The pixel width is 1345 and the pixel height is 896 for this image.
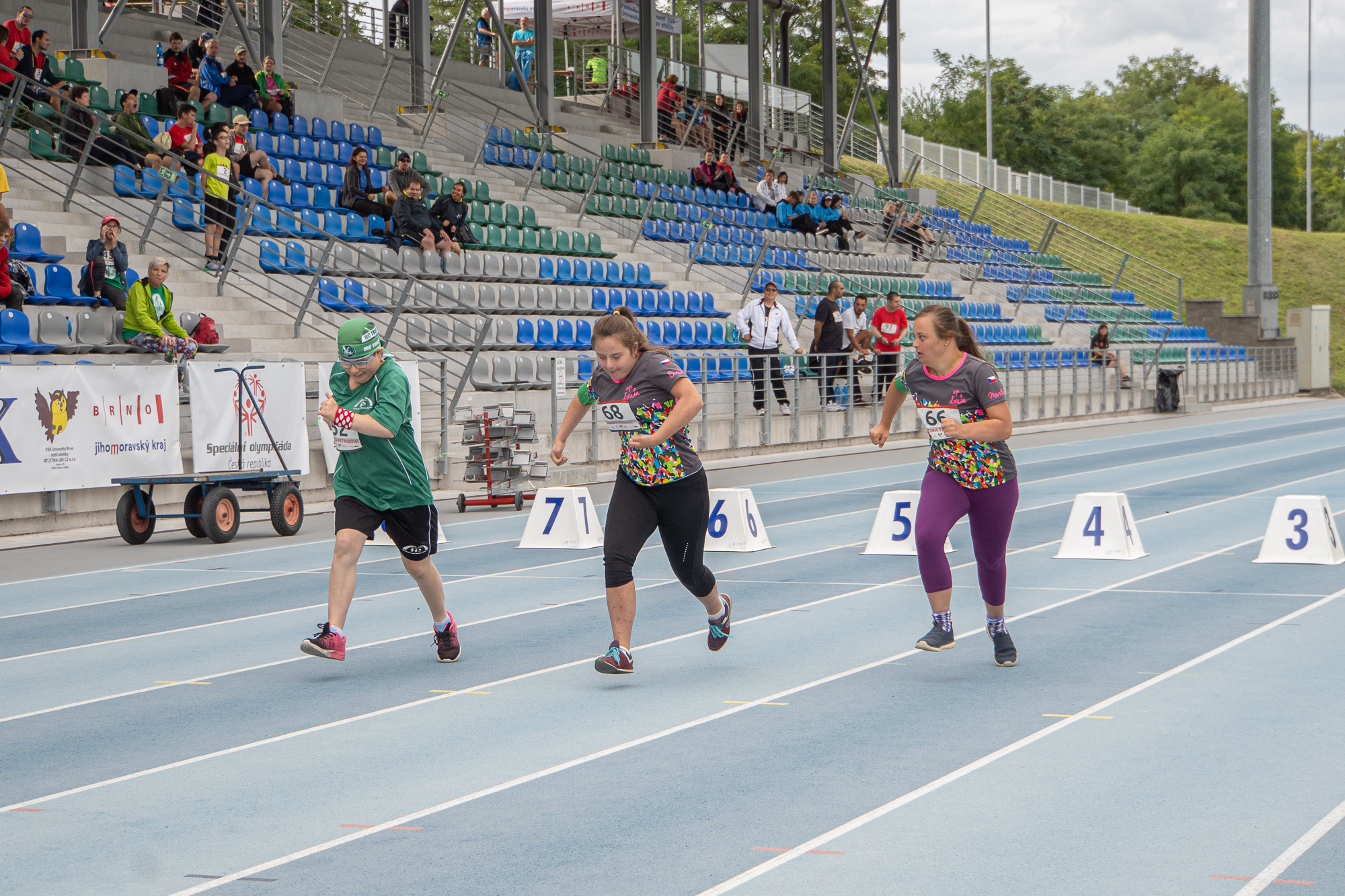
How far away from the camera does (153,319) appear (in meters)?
14.9

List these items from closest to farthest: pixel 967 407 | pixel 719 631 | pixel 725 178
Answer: pixel 967 407, pixel 719 631, pixel 725 178

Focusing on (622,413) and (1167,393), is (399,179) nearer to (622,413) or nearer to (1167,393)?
(622,413)

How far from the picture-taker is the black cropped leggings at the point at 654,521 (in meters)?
6.96

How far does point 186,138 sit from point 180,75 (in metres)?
2.39

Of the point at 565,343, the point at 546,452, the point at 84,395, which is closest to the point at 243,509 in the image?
the point at 84,395

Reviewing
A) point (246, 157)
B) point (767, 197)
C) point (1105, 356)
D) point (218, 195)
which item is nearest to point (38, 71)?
point (246, 157)

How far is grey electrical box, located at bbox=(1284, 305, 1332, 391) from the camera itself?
144 feet

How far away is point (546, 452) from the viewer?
18797 millimetres

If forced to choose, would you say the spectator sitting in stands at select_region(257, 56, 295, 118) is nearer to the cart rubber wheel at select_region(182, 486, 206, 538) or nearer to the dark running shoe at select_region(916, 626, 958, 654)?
the cart rubber wheel at select_region(182, 486, 206, 538)

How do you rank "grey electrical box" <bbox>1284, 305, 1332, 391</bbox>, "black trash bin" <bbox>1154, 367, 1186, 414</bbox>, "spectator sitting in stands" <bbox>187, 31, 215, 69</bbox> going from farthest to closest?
1. "grey electrical box" <bbox>1284, 305, 1332, 391</bbox>
2. "black trash bin" <bbox>1154, 367, 1186, 414</bbox>
3. "spectator sitting in stands" <bbox>187, 31, 215, 69</bbox>

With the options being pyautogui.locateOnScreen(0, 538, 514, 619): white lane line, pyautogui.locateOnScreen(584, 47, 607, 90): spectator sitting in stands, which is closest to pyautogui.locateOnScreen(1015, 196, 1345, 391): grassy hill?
pyautogui.locateOnScreen(584, 47, 607, 90): spectator sitting in stands

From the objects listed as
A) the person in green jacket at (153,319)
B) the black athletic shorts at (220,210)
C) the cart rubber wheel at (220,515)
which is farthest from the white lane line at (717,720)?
the black athletic shorts at (220,210)

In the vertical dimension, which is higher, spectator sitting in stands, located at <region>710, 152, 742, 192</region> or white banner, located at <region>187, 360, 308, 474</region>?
spectator sitting in stands, located at <region>710, 152, 742, 192</region>

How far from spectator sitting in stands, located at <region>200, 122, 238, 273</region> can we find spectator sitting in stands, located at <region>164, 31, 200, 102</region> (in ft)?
5.41
